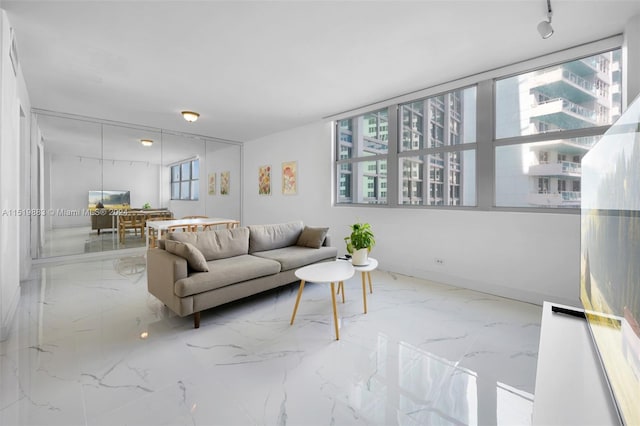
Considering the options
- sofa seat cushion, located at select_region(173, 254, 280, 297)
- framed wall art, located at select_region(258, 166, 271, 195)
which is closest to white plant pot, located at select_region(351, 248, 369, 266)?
sofa seat cushion, located at select_region(173, 254, 280, 297)

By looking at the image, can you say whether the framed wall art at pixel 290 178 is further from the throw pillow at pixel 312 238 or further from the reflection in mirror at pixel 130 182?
the reflection in mirror at pixel 130 182

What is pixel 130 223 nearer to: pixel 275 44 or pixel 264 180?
pixel 264 180

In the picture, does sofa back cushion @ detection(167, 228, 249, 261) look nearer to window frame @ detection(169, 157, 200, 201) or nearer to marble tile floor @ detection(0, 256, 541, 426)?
marble tile floor @ detection(0, 256, 541, 426)

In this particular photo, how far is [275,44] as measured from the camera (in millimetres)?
2773

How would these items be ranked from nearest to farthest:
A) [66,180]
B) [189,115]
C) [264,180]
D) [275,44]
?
[275,44] → [189,115] → [66,180] → [264,180]

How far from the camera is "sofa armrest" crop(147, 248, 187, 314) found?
2383mm

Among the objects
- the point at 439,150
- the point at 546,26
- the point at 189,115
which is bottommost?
the point at 439,150

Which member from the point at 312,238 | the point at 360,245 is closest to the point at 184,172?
the point at 312,238

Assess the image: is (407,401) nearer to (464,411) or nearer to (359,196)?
(464,411)

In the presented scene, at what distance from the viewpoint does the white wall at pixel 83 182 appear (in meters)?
4.90

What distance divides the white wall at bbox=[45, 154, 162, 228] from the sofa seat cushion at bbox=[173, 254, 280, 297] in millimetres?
3834

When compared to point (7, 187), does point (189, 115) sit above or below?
above

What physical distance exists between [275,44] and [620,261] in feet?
9.86

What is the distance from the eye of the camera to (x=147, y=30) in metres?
2.55
